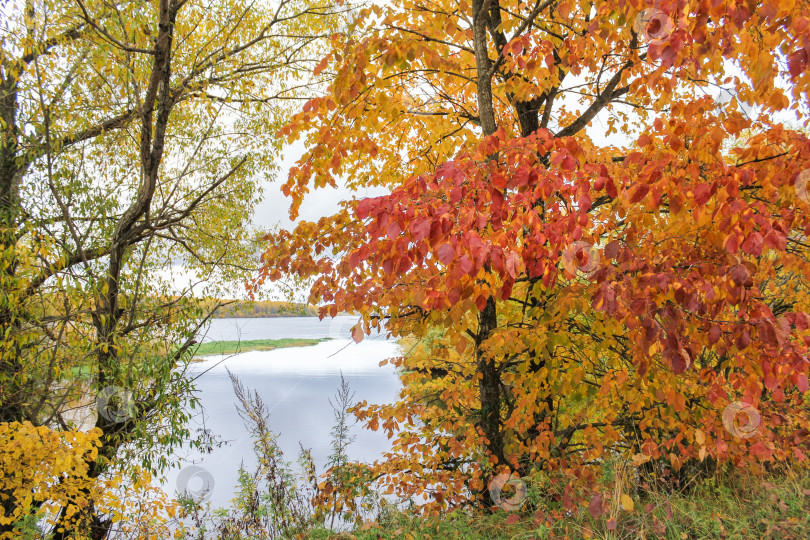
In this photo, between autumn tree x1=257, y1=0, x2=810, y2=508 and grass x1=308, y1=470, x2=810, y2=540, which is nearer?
autumn tree x1=257, y1=0, x2=810, y2=508

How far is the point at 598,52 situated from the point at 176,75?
20.9 feet

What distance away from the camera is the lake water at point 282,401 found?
35.1 ft

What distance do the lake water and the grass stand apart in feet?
7.03

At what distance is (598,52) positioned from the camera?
18.4 feet

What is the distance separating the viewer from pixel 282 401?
21969 millimetres

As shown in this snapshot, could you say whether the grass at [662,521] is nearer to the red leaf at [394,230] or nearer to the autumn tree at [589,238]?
the autumn tree at [589,238]

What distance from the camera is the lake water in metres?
10.7

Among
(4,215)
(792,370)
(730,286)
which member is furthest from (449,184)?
(4,215)

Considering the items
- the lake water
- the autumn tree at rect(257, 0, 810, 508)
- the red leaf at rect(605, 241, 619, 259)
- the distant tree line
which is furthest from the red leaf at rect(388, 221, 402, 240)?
the distant tree line

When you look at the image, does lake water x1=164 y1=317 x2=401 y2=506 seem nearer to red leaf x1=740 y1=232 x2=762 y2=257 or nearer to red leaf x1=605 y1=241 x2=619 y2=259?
red leaf x1=605 y1=241 x2=619 y2=259

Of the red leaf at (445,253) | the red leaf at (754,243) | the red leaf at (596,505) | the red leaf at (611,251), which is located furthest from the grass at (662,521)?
the red leaf at (445,253)

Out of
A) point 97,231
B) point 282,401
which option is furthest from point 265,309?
point 282,401

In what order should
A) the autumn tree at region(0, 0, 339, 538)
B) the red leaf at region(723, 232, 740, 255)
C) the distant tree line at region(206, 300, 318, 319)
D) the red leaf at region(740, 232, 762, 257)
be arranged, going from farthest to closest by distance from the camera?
the distant tree line at region(206, 300, 318, 319) → the autumn tree at region(0, 0, 339, 538) → the red leaf at region(723, 232, 740, 255) → the red leaf at region(740, 232, 762, 257)

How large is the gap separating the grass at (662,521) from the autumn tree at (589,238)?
0.31m
